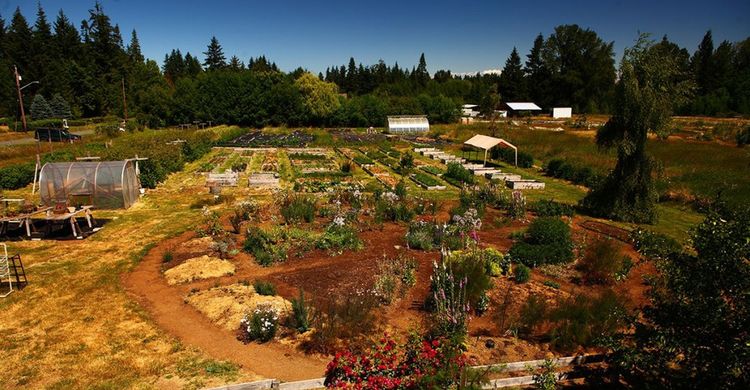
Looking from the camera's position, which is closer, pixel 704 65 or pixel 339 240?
pixel 339 240

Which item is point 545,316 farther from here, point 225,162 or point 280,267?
point 225,162

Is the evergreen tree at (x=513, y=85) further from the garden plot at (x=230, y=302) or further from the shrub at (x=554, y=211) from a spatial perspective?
the garden plot at (x=230, y=302)

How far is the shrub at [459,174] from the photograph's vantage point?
24.9 meters

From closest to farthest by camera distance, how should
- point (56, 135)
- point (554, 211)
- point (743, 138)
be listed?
1. point (554, 211)
2. point (743, 138)
3. point (56, 135)

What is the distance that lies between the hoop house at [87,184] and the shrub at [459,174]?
17.6 meters

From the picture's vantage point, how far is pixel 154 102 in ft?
194

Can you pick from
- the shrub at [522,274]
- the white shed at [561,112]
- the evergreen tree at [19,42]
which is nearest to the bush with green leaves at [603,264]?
the shrub at [522,274]

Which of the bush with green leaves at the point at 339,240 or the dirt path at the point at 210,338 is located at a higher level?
the bush with green leaves at the point at 339,240

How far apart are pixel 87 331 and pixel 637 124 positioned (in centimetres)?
1941

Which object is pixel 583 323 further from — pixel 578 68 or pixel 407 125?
pixel 578 68

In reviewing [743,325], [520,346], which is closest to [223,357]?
[520,346]

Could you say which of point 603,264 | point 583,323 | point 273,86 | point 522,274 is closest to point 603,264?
point 603,264

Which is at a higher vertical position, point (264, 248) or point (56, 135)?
point (56, 135)

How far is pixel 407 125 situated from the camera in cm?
5184
